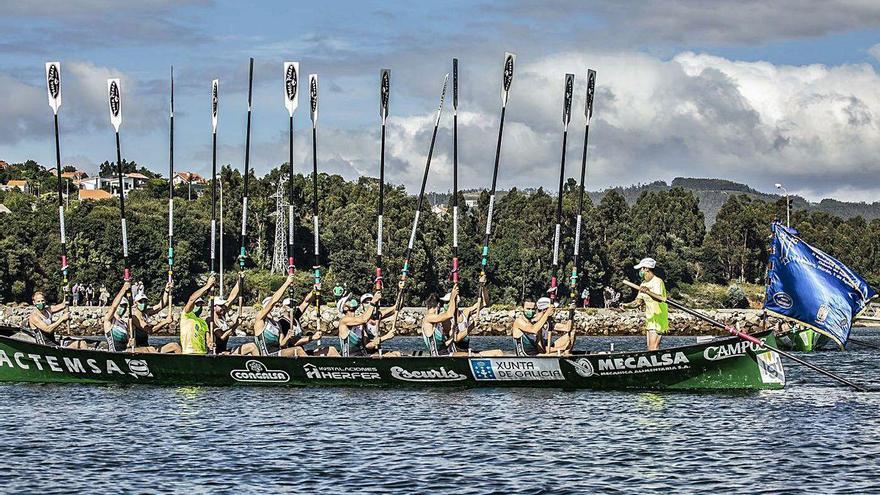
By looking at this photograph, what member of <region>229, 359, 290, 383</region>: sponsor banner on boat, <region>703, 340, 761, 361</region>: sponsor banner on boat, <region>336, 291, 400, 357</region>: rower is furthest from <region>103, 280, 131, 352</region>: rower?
<region>703, 340, 761, 361</region>: sponsor banner on boat

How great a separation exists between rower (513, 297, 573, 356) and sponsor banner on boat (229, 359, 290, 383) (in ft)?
21.4

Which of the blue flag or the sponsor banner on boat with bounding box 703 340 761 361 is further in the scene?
the blue flag

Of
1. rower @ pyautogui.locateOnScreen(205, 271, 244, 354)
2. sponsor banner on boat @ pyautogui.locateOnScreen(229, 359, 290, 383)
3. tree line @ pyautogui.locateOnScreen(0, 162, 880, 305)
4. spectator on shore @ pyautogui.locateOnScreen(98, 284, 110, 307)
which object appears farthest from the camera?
tree line @ pyautogui.locateOnScreen(0, 162, 880, 305)

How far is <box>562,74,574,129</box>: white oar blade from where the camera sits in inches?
1567

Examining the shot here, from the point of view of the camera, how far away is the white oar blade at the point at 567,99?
131ft

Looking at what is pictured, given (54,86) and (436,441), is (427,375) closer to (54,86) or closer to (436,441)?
(436,441)

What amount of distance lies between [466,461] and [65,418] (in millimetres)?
11193

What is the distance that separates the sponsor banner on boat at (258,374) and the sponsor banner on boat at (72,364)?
8.37ft

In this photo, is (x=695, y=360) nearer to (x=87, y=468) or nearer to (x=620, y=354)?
(x=620, y=354)

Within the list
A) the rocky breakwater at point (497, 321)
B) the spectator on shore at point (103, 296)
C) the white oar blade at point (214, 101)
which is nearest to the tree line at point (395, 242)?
the spectator on shore at point (103, 296)

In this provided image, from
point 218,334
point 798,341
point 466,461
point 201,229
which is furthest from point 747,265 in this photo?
point 466,461

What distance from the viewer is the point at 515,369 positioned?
110ft

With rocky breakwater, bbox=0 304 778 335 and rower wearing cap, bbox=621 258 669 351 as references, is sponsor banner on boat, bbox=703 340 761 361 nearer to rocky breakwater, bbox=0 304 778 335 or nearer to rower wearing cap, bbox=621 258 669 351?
rower wearing cap, bbox=621 258 669 351

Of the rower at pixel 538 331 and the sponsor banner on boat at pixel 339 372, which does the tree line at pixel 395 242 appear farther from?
the rower at pixel 538 331
